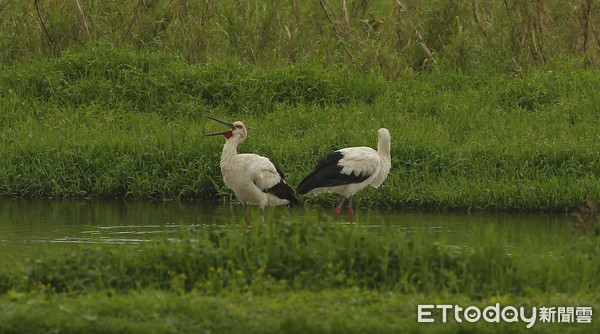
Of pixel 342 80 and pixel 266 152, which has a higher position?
pixel 342 80

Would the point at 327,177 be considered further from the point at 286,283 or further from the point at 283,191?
the point at 286,283

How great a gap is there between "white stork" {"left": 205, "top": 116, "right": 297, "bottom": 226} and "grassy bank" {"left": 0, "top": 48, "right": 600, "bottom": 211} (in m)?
1.20

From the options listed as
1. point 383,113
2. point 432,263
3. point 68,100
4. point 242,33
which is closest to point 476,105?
point 383,113

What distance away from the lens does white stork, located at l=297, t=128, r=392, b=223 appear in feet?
36.5

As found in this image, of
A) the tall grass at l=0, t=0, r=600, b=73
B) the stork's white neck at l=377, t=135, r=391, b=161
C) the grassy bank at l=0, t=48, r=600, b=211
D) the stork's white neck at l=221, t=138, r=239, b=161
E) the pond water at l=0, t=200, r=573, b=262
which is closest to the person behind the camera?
the pond water at l=0, t=200, r=573, b=262

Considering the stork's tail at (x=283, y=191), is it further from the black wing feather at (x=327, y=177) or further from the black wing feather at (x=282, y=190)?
the black wing feather at (x=327, y=177)

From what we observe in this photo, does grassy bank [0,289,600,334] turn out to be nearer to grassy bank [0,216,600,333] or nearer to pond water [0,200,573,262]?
grassy bank [0,216,600,333]

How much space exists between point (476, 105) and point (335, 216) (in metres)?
4.11

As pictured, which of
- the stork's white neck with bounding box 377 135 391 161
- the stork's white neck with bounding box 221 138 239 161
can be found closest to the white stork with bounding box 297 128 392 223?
the stork's white neck with bounding box 377 135 391 161

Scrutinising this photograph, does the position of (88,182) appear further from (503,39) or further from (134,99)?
(503,39)

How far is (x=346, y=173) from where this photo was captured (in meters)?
11.1

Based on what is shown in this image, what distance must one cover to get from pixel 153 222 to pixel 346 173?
6.89ft

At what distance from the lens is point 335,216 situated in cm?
1139

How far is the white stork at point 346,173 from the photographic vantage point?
36.5 feet
